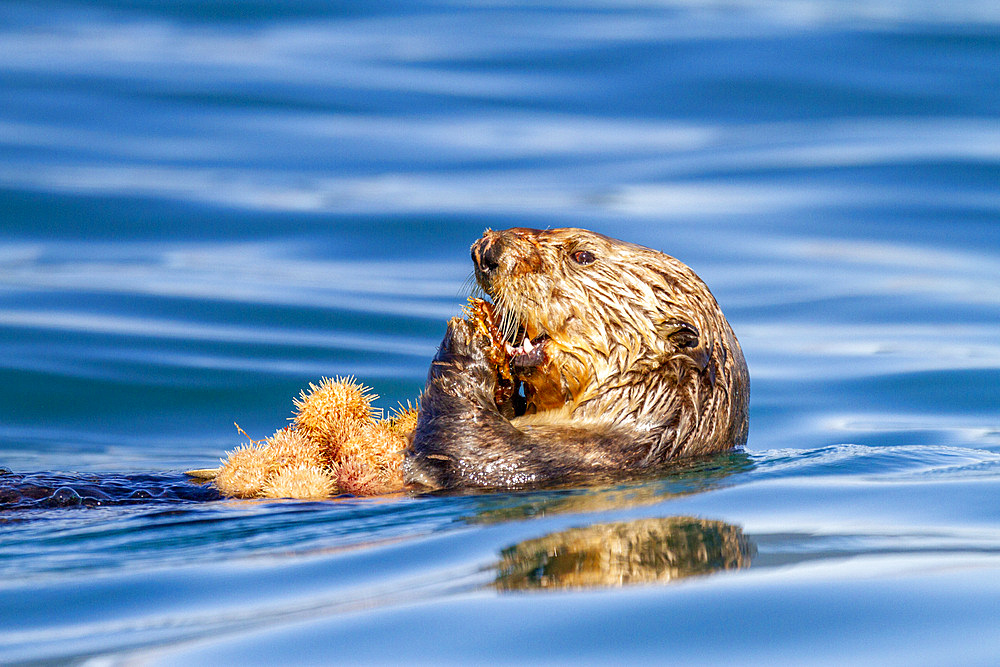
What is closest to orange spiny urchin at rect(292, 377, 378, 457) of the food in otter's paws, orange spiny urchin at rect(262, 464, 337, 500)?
the food in otter's paws

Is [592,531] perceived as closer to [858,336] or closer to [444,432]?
[444,432]

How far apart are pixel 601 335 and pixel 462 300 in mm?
6061

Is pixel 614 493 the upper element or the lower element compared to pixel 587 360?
lower

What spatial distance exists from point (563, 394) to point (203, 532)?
1643 millimetres

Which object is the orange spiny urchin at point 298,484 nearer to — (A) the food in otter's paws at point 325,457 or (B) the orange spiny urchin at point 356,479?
(A) the food in otter's paws at point 325,457

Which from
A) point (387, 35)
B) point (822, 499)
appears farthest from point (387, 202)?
point (822, 499)

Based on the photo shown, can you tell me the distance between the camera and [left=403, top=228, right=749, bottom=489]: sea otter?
4887 millimetres

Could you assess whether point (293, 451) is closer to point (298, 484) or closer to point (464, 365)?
point (298, 484)

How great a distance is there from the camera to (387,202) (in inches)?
555

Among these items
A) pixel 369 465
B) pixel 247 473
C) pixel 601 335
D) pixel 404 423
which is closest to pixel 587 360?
pixel 601 335

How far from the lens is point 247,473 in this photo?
4867 millimetres

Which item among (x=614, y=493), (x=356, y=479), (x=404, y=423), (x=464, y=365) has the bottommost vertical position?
(x=614, y=493)

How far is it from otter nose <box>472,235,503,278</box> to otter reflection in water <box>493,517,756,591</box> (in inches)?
53.9

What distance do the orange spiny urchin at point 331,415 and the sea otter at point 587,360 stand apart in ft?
0.97
